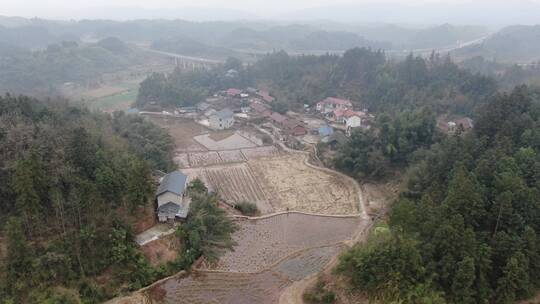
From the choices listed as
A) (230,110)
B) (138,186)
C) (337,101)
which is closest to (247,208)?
(138,186)

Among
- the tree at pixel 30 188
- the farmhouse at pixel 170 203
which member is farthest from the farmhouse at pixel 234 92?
the tree at pixel 30 188

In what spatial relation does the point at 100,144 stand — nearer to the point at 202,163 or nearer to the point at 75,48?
the point at 202,163

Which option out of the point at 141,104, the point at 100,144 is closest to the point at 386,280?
the point at 100,144

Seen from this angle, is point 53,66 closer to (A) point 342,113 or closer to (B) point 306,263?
(A) point 342,113

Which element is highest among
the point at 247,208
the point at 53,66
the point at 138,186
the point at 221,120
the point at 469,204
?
the point at 469,204

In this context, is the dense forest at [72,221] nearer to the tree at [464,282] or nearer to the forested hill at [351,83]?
the tree at [464,282]

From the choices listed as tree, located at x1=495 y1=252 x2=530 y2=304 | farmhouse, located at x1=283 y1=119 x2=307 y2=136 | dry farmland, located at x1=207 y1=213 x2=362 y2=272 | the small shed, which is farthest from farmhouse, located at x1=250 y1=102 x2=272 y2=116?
tree, located at x1=495 y1=252 x2=530 y2=304
